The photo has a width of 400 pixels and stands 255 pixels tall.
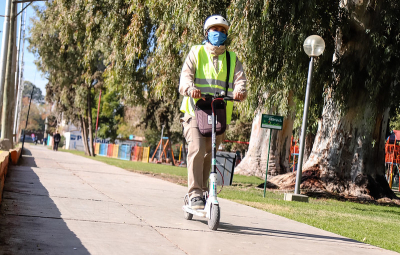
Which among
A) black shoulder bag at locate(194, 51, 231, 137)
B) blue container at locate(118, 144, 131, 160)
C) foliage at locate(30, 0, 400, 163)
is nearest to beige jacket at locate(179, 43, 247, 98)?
black shoulder bag at locate(194, 51, 231, 137)

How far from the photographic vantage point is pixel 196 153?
17.3 feet

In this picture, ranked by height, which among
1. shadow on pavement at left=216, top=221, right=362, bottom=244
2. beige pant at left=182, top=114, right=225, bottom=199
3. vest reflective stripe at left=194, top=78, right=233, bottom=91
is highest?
vest reflective stripe at left=194, top=78, right=233, bottom=91

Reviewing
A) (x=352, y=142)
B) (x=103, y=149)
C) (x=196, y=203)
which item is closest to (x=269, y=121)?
(x=352, y=142)

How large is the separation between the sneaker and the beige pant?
5cm

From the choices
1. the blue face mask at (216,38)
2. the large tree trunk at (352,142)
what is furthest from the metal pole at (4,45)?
the blue face mask at (216,38)

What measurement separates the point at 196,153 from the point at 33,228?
185 centimetres

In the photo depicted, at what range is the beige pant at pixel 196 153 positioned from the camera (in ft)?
17.4

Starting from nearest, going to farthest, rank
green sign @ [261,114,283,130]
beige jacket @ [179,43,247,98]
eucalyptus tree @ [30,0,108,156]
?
beige jacket @ [179,43,247,98] < green sign @ [261,114,283,130] < eucalyptus tree @ [30,0,108,156]

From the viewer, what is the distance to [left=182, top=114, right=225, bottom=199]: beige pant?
5.29 m

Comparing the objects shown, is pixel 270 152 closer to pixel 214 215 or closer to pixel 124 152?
pixel 214 215

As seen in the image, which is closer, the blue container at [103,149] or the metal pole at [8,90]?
the metal pole at [8,90]

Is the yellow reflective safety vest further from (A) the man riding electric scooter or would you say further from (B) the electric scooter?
(B) the electric scooter

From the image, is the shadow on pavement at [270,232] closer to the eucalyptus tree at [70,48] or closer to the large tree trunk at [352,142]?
the large tree trunk at [352,142]

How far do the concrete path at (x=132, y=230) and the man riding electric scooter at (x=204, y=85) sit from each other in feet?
1.56
